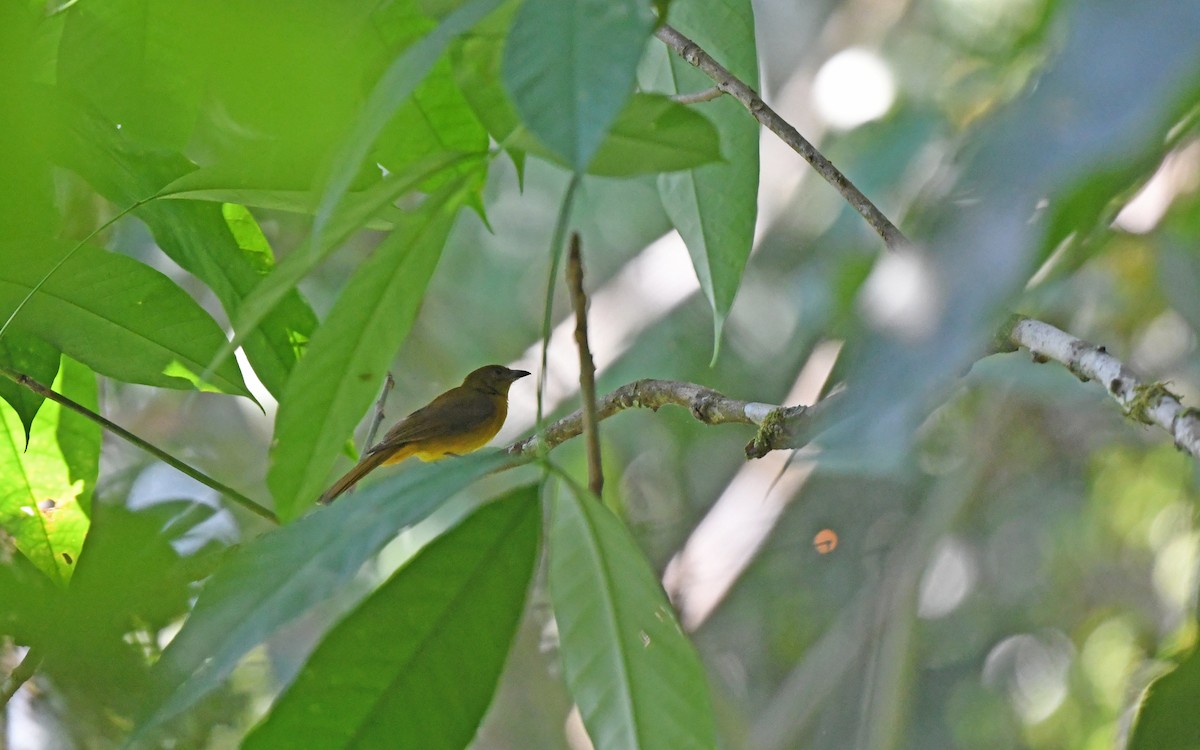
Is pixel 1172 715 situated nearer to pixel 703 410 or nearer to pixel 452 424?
pixel 703 410

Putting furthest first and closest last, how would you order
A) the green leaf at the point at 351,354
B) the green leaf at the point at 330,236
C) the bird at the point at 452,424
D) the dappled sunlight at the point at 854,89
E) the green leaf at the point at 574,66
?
the dappled sunlight at the point at 854,89 < the bird at the point at 452,424 < the green leaf at the point at 351,354 < the green leaf at the point at 330,236 < the green leaf at the point at 574,66

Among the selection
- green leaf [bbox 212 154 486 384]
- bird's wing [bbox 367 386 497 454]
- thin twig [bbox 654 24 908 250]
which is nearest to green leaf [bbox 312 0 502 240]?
green leaf [bbox 212 154 486 384]

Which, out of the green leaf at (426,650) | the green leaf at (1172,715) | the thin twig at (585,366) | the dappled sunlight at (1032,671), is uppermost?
the dappled sunlight at (1032,671)

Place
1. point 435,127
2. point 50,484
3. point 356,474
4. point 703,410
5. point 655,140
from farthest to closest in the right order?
point 356,474 < point 703,410 < point 50,484 < point 435,127 < point 655,140

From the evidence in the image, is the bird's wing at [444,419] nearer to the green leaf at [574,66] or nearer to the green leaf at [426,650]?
the green leaf at [426,650]

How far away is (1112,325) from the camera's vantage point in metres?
5.29

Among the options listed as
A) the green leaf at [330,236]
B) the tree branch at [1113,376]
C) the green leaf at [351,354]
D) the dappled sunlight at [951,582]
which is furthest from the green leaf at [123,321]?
the dappled sunlight at [951,582]

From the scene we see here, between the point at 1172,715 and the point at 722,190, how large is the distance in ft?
3.22

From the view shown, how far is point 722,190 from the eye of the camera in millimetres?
1562

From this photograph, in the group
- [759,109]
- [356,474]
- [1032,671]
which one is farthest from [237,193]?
[1032,671]

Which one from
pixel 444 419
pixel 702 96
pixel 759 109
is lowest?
pixel 759 109

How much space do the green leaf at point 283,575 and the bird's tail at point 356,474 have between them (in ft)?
9.35

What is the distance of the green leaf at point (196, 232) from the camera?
53.3 inches

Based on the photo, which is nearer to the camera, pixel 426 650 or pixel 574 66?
pixel 574 66
